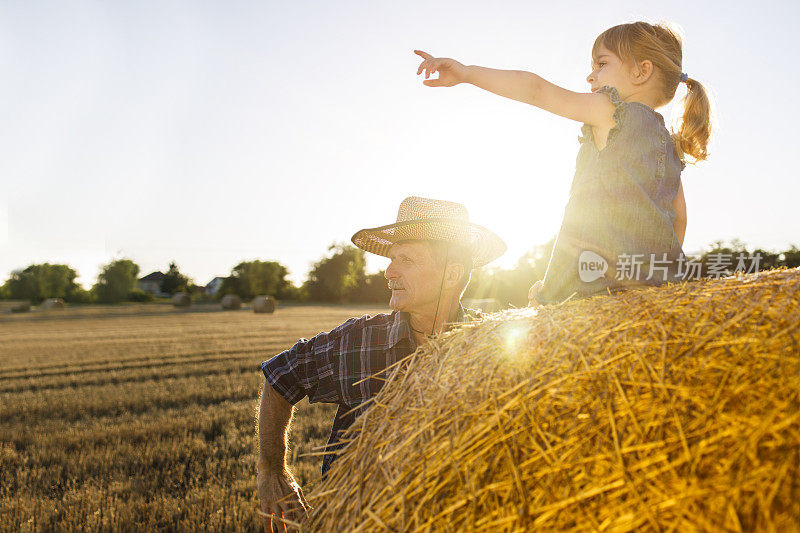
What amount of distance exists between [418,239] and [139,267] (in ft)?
296

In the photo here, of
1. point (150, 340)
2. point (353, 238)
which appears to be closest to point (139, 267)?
point (150, 340)

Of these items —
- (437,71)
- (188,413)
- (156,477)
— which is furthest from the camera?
(188,413)

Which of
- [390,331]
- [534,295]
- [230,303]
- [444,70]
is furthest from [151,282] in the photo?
[444,70]

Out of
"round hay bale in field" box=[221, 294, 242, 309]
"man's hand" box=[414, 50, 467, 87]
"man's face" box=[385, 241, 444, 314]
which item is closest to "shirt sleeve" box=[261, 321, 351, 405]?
"man's face" box=[385, 241, 444, 314]

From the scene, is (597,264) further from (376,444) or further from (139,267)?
(139,267)

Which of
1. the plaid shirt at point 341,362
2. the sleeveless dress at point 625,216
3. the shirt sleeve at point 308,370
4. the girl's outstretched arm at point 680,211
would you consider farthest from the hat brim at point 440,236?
the girl's outstretched arm at point 680,211

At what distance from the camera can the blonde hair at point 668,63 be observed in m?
2.51

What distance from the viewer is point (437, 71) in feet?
7.22

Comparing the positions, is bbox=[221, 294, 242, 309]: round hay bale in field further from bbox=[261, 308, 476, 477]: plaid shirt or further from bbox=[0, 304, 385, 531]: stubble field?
bbox=[261, 308, 476, 477]: plaid shirt

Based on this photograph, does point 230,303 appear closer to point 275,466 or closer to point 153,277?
point 275,466

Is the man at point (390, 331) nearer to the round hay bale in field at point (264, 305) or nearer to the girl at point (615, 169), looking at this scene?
the girl at point (615, 169)

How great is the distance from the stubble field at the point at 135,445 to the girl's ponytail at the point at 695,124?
351cm

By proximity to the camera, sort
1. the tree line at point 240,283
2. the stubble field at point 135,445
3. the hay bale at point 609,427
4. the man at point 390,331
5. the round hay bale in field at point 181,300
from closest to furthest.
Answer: the hay bale at point 609,427 → the man at point 390,331 → the stubble field at point 135,445 → the round hay bale in field at point 181,300 → the tree line at point 240,283

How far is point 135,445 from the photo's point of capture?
20.9 ft
